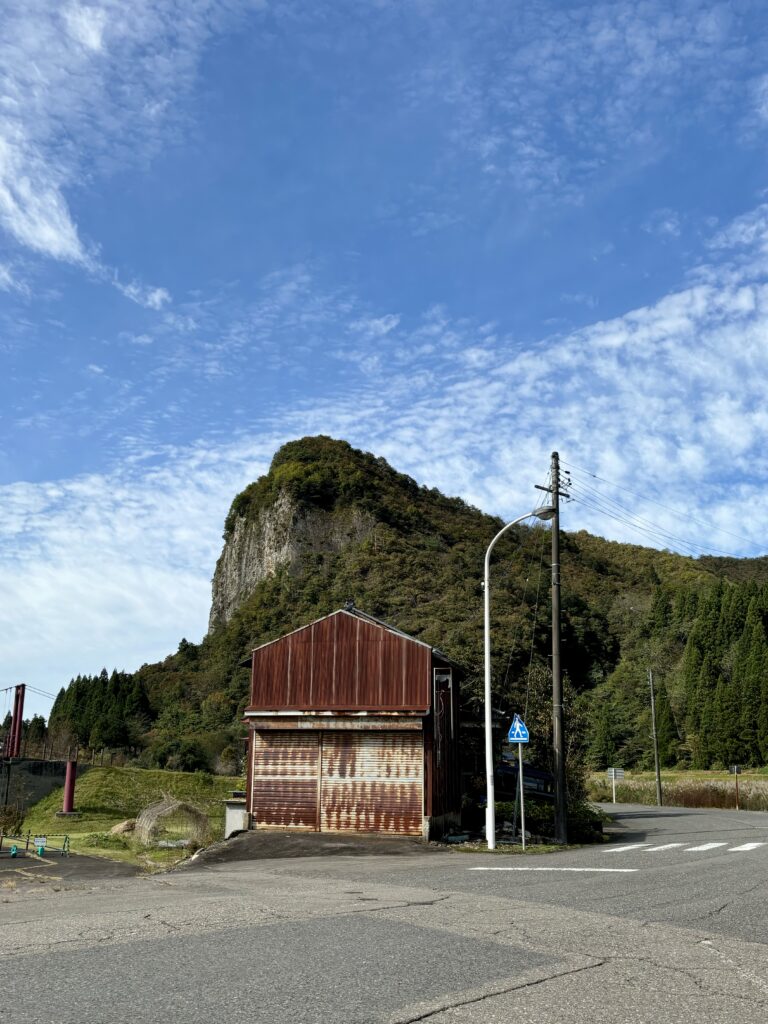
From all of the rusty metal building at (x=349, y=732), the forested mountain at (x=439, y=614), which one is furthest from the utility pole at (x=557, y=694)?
the forested mountain at (x=439, y=614)

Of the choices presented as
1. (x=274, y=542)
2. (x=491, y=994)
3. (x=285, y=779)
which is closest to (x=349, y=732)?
(x=285, y=779)

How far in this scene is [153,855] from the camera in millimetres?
25406

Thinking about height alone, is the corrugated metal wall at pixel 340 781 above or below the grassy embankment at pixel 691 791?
above

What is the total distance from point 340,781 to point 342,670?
Answer: 307 centimetres

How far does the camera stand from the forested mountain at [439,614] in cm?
8375

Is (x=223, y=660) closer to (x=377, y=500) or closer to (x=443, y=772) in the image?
(x=377, y=500)

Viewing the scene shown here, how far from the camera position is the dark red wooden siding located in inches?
968

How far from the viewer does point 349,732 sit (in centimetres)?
2480

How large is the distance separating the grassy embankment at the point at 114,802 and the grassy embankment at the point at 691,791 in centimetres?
2254

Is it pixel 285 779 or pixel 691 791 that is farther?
pixel 691 791

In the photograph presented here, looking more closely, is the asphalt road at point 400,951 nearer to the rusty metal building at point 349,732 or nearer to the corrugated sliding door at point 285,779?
the rusty metal building at point 349,732

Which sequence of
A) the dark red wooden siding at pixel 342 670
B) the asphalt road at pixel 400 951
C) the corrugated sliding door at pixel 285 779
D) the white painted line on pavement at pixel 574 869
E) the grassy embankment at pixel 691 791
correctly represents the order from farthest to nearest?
the grassy embankment at pixel 691 791, the corrugated sliding door at pixel 285 779, the dark red wooden siding at pixel 342 670, the white painted line on pavement at pixel 574 869, the asphalt road at pixel 400 951

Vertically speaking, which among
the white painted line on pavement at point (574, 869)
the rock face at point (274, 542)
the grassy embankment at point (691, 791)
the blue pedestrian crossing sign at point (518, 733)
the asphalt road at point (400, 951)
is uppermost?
the rock face at point (274, 542)

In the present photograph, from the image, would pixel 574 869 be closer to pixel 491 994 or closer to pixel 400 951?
pixel 400 951
